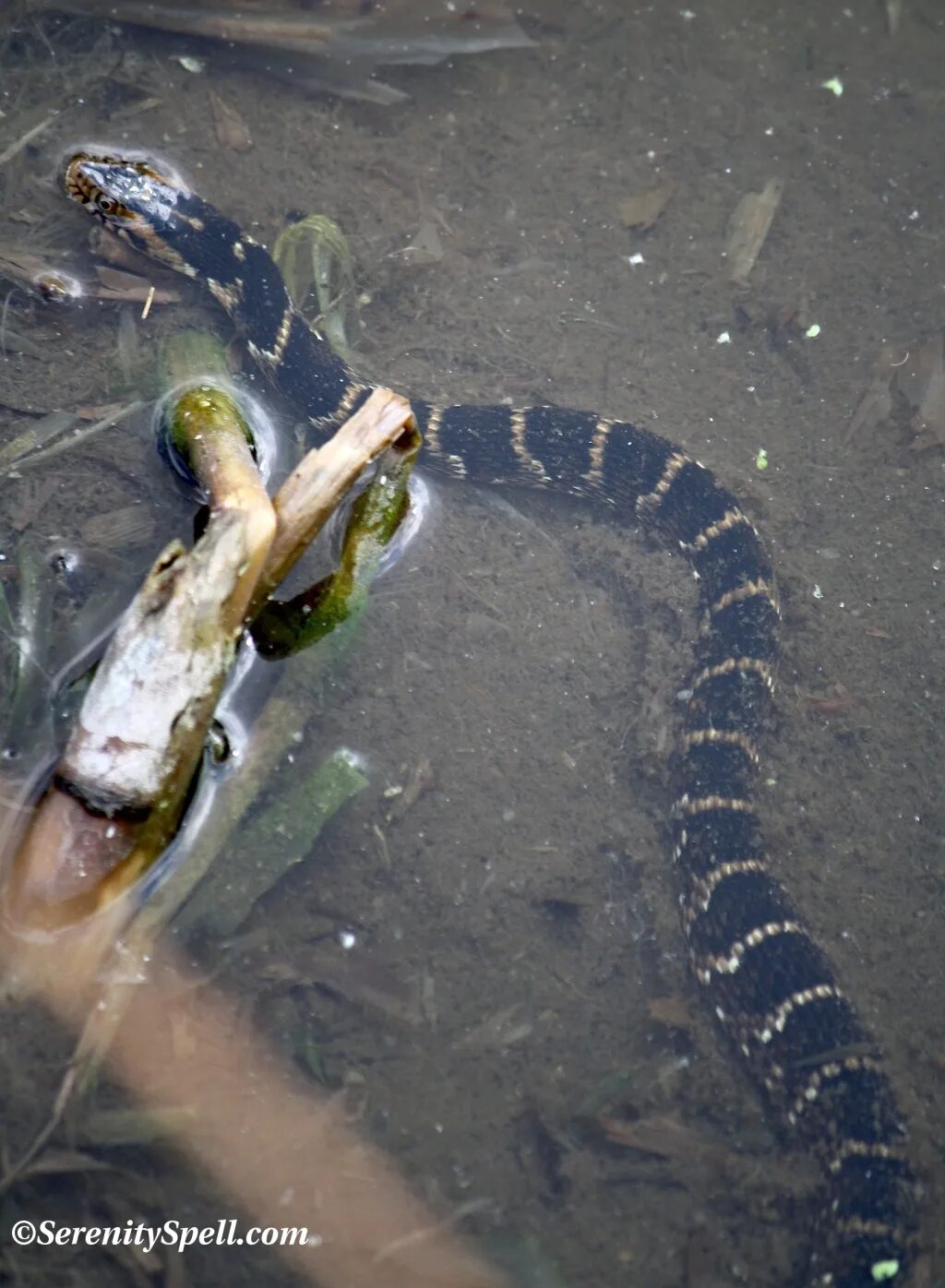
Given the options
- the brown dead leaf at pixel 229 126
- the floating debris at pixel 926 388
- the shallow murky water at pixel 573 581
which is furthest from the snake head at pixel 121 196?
the floating debris at pixel 926 388

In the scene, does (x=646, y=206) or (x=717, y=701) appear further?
(x=646, y=206)

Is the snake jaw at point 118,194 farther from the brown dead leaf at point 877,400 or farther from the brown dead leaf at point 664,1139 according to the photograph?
the brown dead leaf at point 664,1139

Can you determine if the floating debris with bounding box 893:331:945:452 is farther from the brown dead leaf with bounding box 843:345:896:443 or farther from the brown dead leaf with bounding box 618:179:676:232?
the brown dead leaf with bounding box 618:179:676:232

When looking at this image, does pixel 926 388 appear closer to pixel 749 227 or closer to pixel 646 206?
pixel 749 227

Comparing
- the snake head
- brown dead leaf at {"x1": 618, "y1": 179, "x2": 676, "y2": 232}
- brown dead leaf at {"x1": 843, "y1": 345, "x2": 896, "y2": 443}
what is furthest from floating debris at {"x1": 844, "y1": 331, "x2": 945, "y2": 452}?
the snake head

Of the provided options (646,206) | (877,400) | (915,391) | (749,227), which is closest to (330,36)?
(646,206)

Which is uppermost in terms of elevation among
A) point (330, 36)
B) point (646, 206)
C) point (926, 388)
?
point (330, 36)
